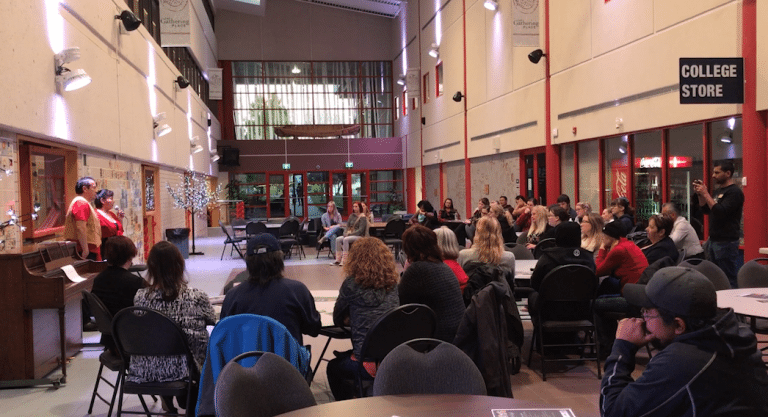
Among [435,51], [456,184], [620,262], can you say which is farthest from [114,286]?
[435,51]

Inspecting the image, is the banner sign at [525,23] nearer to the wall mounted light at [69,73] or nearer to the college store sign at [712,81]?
the college store sign at [712,81]

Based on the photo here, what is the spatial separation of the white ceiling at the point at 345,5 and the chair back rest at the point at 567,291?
21694 millimetres

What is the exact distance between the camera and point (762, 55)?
22.8 ft

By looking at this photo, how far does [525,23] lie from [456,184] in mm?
8040

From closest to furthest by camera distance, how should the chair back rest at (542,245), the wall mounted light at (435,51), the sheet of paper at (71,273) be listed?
the sheet of paper at (71,273) → the chair back rest at (542,245) → the wall mounted light at (435,51)

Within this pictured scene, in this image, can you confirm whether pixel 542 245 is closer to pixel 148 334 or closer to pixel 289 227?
pixel 148 334

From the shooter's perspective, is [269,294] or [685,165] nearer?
[269,294]

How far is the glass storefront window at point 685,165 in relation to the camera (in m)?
8.39

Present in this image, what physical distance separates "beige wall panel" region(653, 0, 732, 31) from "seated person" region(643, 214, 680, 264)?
2961 millimetres

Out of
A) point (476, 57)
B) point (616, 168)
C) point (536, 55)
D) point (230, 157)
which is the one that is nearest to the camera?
point (616, 168)

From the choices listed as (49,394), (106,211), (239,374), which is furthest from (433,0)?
(239,374)

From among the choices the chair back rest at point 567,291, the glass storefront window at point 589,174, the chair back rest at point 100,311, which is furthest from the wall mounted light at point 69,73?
the glass storefront window at point 589,174

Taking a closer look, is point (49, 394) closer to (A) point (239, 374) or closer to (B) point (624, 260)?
(A) point (239, 374)

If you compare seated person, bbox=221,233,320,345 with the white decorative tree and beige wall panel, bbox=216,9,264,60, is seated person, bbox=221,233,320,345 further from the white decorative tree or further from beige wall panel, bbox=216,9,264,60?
beige wall panel, bbox=216,9,264,60
